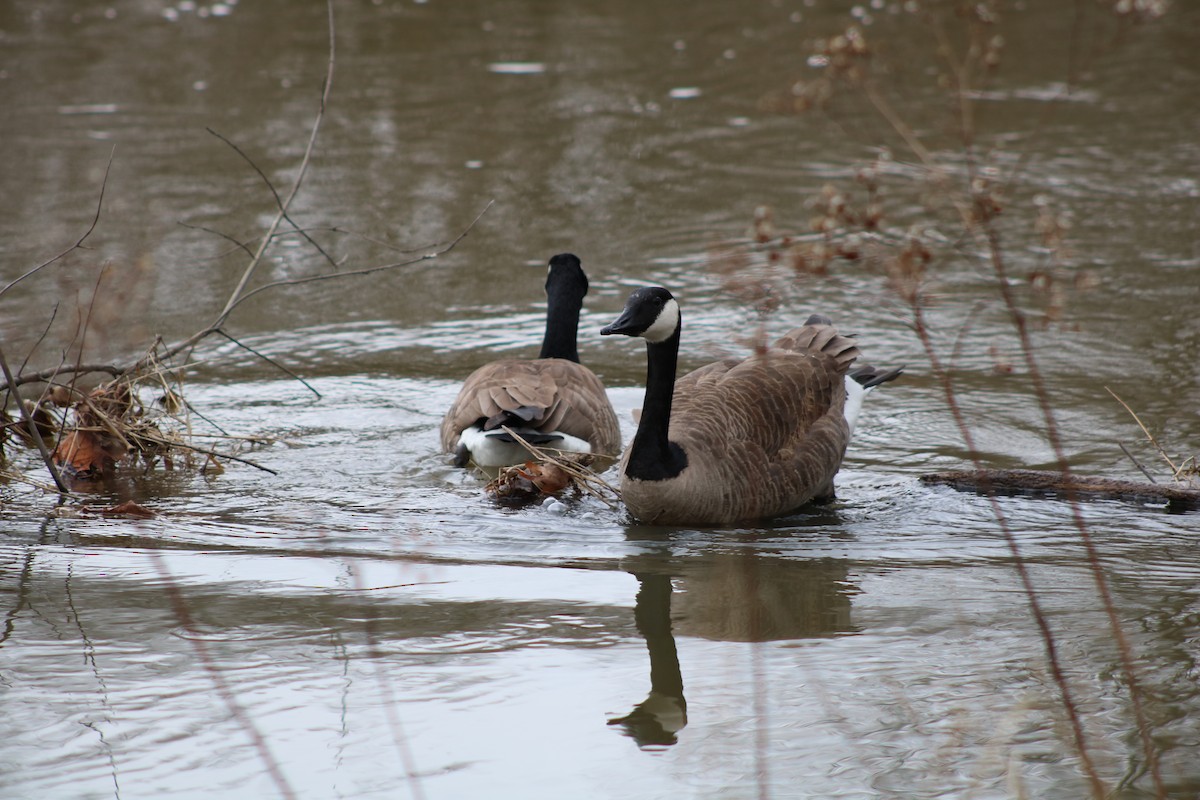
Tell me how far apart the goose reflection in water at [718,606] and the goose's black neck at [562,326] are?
109 inches

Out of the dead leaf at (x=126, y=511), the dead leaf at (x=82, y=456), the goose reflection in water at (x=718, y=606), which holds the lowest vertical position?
the goose reflection in water at (x=718, y=606)

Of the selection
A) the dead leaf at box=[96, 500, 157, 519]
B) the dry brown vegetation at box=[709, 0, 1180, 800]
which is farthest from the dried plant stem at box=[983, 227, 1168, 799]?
the dead leaf at box=[96, 500, 157, 519]

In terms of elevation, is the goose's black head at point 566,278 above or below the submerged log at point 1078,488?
above

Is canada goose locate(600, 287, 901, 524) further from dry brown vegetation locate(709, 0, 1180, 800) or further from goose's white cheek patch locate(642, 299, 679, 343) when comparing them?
dry brown vegetation locate(709, 0, 1180, 800)

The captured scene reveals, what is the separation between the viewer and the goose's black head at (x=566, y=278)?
801 centimetres

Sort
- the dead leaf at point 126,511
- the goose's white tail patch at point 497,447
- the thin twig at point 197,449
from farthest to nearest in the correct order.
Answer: the goose's white tail patch at point 497,447 < the thin twig at point 197,449 < the dead leaf at point 126,511

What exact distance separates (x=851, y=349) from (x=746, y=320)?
7.04 ft

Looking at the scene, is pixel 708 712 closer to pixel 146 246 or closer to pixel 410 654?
pixel 410 654

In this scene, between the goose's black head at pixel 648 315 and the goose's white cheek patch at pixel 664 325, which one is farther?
the goose's white cheek patch at pixel 664 325

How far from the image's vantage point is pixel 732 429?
6.12 meters

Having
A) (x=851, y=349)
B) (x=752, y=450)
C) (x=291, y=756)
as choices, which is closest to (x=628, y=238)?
(x=851, y=349)

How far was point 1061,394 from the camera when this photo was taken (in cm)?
746

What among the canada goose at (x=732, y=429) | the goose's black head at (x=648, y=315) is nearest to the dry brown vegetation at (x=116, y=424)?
the goose's black head at (x=648, y=315)

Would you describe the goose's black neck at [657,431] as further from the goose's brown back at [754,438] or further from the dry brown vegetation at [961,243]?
the dry brown vegetation at [961,243]
